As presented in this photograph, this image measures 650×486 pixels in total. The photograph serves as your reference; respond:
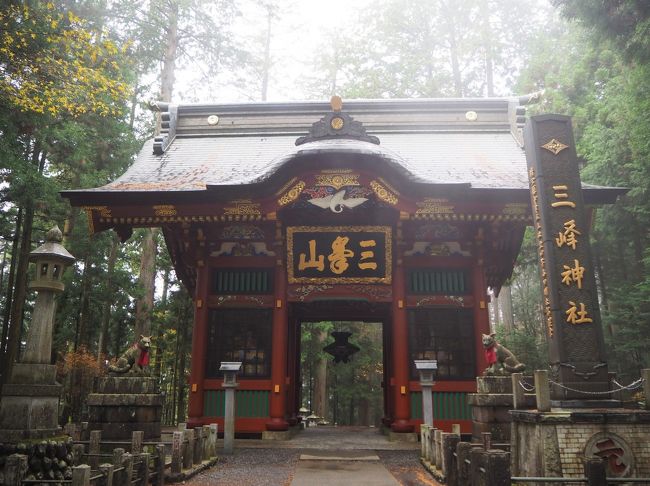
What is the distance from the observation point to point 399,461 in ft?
28.0

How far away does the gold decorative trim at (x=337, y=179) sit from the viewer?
10570 millimetres

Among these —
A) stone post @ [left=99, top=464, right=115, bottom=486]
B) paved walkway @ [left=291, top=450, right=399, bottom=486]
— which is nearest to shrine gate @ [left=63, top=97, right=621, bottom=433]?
paved walkway @ [left=291, top=450, right=399, bottom=486]

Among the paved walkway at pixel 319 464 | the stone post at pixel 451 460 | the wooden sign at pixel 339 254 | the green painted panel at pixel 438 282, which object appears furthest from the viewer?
the green painted panel at pixel 438 282

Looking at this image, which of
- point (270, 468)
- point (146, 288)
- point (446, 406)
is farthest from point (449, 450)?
point (146, 288)

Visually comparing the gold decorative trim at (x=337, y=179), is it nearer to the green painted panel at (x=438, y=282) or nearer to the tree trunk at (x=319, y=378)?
the green painted panel at (x=438, y=282)

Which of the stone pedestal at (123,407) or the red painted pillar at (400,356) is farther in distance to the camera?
the red painted pillar at (400,356)

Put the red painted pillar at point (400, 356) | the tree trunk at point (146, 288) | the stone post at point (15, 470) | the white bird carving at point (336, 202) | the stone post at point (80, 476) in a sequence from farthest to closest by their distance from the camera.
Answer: the tree trunk at point (146, 288) < the red painted pillar at point (400, 356) < the white bird carving at point (336, 202) < the stone post at point (15, 470) < the stone post at point (80, 476)

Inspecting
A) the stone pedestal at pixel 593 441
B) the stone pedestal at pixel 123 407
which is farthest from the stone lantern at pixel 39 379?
the stone pedestal at pixel 593 441

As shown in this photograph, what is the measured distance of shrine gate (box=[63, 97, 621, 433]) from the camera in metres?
10.5

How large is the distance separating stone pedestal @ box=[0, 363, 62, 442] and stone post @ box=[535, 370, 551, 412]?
6457mm

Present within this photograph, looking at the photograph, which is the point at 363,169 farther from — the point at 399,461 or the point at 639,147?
the point at 639,147

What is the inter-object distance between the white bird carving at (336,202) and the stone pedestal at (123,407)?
4786mm

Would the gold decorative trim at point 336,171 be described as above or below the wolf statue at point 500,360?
above

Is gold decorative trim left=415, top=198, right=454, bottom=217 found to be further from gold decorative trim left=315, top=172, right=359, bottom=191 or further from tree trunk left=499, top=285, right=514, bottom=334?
tree trunk left=499, top=285, right=514, bottom=334
